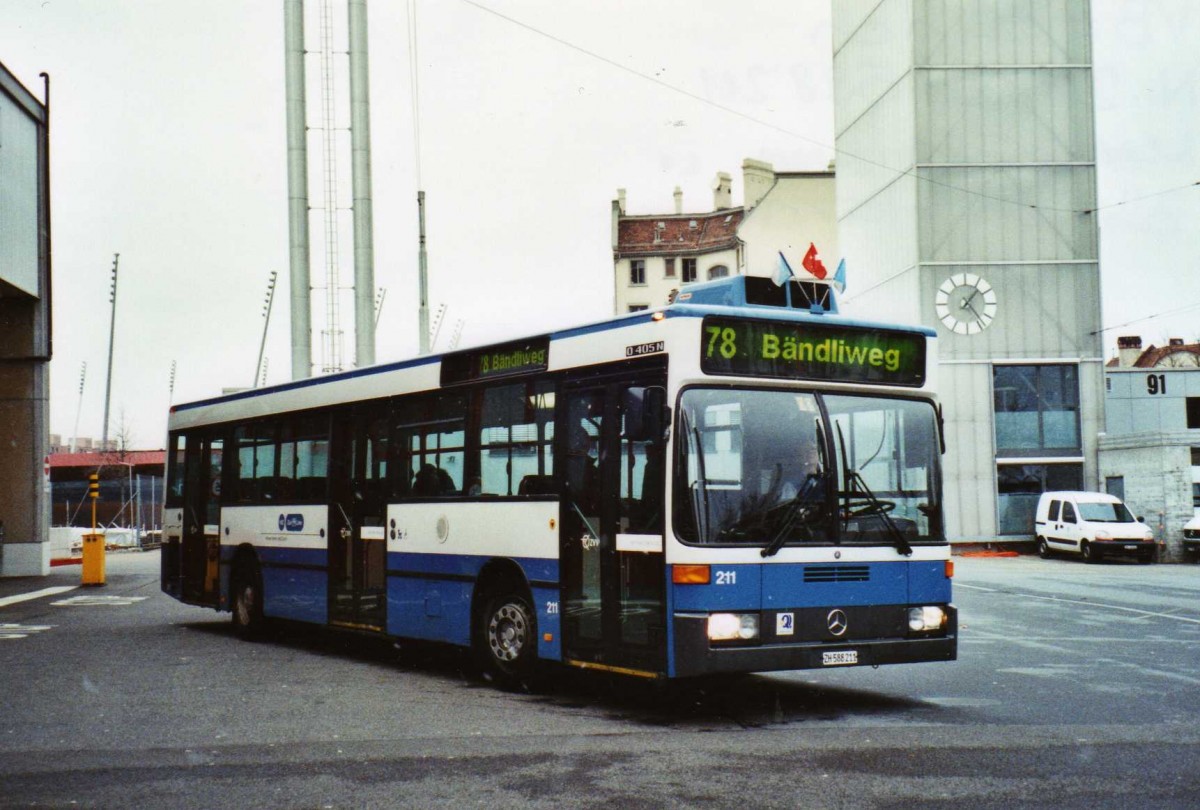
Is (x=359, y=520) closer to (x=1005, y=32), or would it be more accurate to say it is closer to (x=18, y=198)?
(x=18, y=198)

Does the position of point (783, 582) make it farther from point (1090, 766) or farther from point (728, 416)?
point (1090, 766)

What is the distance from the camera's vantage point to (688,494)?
9.39 metres

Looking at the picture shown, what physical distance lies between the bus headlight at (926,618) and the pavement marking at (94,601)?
16.2 metres

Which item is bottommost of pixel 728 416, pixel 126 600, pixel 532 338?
pixel 126 600

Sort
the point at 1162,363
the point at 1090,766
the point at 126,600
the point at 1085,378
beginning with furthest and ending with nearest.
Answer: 1. the point at 1162,363
2. the point at 1085,378
3. the point at 126,600
4. the point at 1090,766

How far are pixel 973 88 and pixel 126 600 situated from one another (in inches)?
1351

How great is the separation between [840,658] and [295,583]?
24.3 feet

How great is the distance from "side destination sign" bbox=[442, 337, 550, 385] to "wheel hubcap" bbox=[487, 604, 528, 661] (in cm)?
195

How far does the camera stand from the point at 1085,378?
46.9 m

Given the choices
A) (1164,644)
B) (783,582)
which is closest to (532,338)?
(783,582)

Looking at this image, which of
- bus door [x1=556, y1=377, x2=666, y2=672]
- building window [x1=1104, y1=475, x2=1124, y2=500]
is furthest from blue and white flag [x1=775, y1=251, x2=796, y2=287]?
building window [x1=1104, y1=475, x2=1124, y2=500]

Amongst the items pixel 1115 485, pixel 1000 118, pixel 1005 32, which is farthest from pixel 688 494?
pixel 1005 32

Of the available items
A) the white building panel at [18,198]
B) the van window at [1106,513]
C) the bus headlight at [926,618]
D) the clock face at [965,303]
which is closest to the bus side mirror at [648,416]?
the bus headlight at [926,618]

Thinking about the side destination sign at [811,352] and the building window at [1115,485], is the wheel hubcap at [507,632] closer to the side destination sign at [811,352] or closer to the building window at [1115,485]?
the side destination sign at [811,352]
